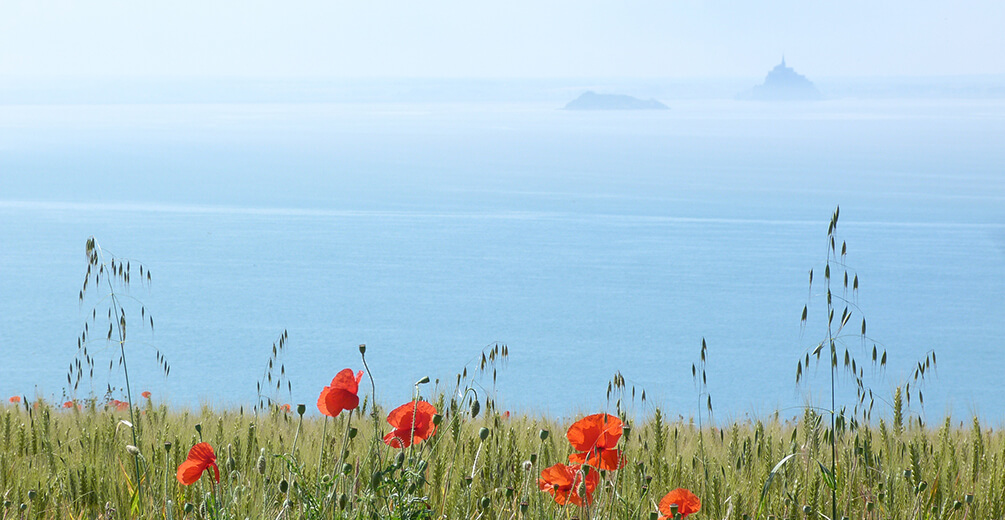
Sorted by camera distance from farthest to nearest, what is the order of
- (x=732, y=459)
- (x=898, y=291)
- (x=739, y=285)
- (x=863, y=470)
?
(x=898, y=291), (x=739, y=285), (x=863, y=470), (x=732, y=459)

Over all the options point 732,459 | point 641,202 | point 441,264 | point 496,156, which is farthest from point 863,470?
point 496,156

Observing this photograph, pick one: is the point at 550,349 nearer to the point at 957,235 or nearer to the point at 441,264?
the point at 441,264

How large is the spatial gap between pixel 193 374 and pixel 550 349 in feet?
53.6

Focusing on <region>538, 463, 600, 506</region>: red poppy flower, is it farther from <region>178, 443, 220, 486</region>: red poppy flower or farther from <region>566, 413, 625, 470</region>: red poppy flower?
<region>178, 443, 220, 486</region>: red poppy flower

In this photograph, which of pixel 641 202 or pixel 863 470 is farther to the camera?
pixel 641 202

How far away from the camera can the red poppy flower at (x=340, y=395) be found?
59.8 inches

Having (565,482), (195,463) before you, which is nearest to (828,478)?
(565,482)

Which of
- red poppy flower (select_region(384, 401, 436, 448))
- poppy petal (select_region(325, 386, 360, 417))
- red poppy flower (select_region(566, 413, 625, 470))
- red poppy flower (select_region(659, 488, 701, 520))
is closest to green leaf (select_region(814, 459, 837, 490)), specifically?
red poppy flower (select_region(659, 488, 701, 520))

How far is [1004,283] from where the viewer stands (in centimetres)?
5347

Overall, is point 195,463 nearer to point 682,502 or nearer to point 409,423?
point 409,423

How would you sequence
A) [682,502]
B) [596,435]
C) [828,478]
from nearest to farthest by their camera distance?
[682,502] < [596,435] < [828,478]

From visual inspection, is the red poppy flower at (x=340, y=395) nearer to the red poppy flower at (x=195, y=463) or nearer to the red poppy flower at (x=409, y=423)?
the red poppy flower at (x=409, y=423)

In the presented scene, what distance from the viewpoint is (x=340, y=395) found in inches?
60.3

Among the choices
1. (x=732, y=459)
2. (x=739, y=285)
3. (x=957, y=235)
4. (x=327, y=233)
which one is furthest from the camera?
(x=957, y=235)
